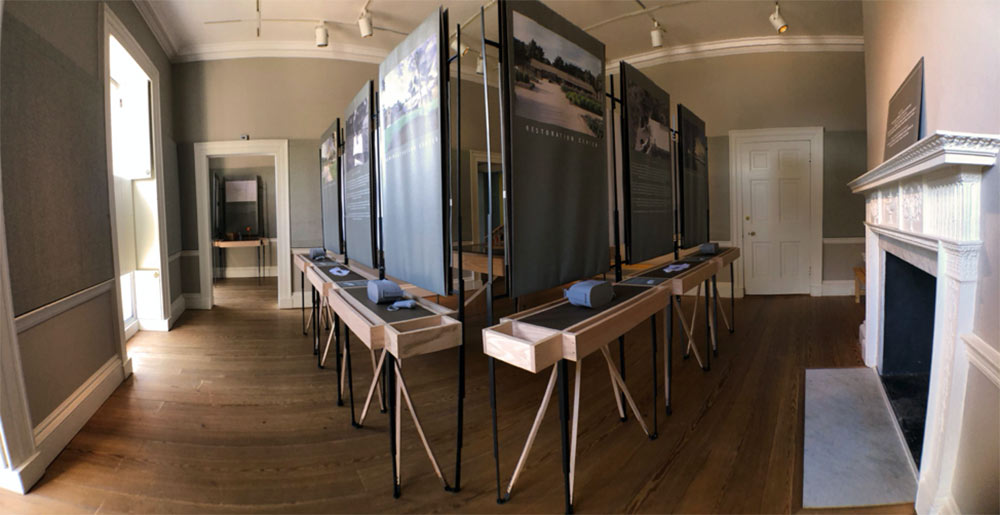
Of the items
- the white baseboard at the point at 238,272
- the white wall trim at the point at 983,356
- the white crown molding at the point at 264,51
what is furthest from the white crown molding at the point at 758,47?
the white baseboard at the point at 238,272

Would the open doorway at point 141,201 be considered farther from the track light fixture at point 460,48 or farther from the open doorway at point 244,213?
the open doorway at point 244,213

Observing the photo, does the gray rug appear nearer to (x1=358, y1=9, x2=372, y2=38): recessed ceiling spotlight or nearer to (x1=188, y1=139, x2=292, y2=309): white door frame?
(x1=358, y1=9, x2=372, y2=38): recessed ceiling spotlight

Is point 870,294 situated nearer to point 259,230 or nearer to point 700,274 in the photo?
point 700,274

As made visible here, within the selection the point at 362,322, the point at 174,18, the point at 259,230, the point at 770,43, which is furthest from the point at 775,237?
the point at 259,230

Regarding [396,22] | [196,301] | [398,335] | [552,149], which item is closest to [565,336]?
[398,335]

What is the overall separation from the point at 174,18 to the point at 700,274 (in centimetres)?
559

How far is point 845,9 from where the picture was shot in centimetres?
466

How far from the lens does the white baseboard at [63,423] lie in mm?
1831

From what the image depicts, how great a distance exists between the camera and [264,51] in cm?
525

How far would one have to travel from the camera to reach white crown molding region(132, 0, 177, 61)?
406 centimetres

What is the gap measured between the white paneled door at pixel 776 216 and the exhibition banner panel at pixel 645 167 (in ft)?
10.3

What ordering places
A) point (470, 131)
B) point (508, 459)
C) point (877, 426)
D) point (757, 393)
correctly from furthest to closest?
1. point (470, 131)
2. point (757, 393)
3. point (877, 426)
4. point (508, 459)

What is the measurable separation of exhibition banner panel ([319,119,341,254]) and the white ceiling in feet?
5.21

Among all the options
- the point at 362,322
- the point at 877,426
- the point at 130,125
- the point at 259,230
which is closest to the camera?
the point at 362,322
